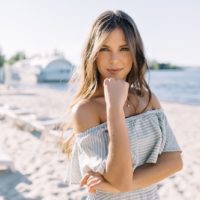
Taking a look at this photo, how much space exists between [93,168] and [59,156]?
4.99 metres

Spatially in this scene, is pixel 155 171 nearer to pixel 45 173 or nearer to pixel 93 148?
pixel 93 148

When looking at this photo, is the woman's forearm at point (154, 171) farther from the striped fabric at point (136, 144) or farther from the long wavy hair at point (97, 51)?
the long wavy hair at point (97, 51)

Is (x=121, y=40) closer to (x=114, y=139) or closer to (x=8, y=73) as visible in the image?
(x=114, y=139)

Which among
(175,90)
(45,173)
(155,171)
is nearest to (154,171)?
(155,171)

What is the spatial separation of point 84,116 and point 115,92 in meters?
0.17

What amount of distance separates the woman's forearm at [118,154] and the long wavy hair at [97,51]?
0.82 ft

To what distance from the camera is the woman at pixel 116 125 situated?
1.28 m

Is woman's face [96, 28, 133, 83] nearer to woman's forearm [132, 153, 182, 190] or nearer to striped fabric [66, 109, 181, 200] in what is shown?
striped fabric [66, 109, 181, 200]

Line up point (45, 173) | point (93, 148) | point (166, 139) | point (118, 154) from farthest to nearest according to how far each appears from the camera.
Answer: point (45, 173) < point (166, 139) < point (93, 148) < point (118, 154)

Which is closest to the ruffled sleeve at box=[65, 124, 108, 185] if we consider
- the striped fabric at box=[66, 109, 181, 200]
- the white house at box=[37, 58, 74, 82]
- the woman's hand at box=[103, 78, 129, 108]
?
the striped fabric at box=[66, 109, 181, 200]

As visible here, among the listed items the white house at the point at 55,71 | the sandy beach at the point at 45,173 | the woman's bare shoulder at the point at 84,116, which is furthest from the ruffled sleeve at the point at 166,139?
the white house at the point at 55,71

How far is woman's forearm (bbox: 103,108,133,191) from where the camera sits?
1.25m

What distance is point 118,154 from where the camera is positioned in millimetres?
1248

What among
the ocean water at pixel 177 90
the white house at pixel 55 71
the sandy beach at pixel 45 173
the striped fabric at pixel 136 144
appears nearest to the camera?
the striped fabric at pixel 136 144
